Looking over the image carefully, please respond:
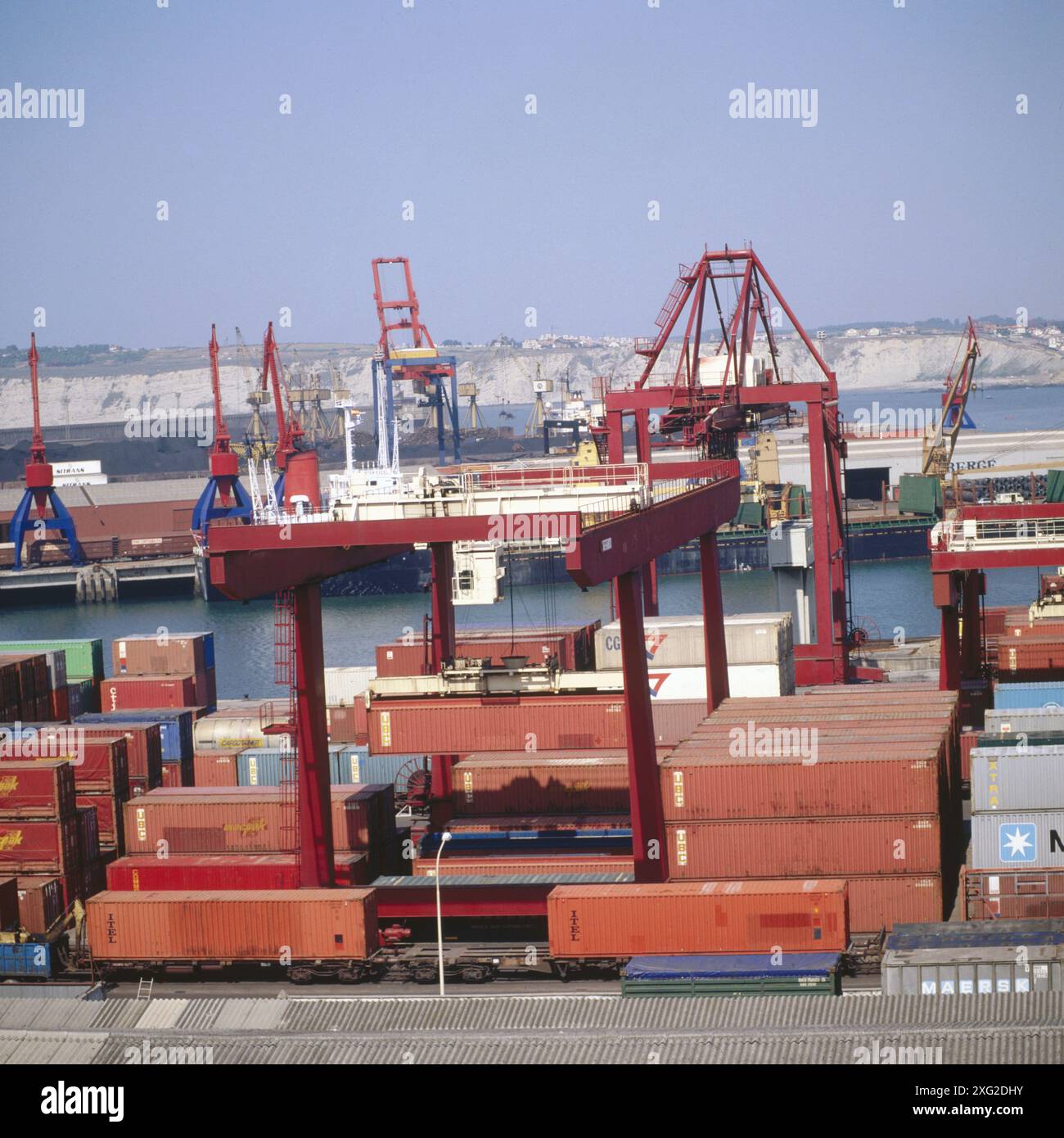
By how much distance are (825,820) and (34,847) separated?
13.7m

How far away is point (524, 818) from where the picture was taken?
95.9 feet

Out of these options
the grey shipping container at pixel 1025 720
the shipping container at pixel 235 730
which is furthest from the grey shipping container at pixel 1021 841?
the shipping container at pixel 235 730

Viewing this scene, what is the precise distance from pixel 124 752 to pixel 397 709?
6.32 m

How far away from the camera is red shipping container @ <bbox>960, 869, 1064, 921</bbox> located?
78.2 ft

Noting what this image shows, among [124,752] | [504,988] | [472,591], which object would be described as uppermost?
[472,591]

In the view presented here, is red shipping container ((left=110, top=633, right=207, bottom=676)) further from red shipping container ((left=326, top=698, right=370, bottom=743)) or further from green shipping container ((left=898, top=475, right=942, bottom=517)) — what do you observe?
green shipping container ((left=898, top=475, right=942, bottom=517))

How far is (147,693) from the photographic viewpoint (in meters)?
41.1

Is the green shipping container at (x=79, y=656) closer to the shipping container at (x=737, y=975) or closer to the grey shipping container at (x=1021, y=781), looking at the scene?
the shipping container at (x=737, y=975)

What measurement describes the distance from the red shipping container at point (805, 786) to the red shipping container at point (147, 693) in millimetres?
19402

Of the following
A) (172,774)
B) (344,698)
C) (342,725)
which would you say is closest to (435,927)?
(172,774)

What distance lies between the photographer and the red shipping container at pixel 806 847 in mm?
24375

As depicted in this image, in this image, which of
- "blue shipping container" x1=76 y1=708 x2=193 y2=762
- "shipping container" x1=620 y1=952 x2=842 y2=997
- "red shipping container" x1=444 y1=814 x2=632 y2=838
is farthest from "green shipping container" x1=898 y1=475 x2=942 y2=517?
"shipping container" x1=620 y1=952 x2=842 y2=997
